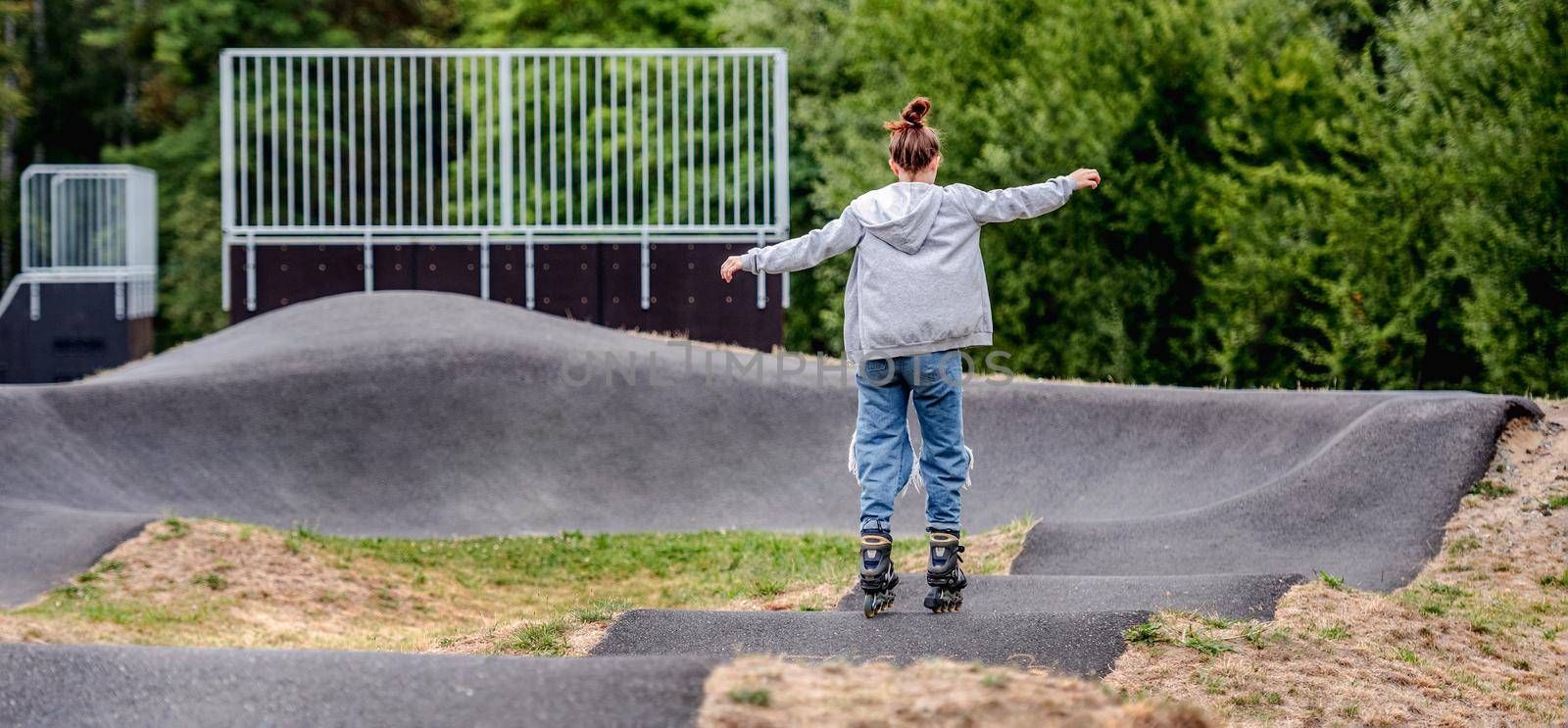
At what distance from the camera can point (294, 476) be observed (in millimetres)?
10430

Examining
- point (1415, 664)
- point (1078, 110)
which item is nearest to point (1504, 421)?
point (1415, 664)

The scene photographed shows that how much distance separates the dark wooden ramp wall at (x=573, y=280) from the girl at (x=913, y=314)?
986 cm

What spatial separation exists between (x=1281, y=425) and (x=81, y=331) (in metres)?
16.3

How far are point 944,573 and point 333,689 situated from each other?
2.45 m

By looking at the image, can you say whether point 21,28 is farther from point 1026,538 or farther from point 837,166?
point 1026,538

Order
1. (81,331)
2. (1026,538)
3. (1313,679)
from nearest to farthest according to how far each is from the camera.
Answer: (1313,679)
(1026,538)
(81,331)

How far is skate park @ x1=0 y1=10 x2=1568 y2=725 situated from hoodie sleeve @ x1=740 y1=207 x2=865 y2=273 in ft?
4.49

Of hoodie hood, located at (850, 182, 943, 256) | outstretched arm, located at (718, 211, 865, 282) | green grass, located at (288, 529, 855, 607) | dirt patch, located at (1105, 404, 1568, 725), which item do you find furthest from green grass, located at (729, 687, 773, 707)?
green grass, located at (288, 529, 855, 607)

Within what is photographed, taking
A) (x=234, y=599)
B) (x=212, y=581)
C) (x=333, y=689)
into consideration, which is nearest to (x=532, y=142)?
(x=212, y=581)

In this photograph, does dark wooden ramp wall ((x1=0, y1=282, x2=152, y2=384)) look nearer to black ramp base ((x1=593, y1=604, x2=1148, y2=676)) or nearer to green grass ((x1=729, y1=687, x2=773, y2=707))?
black ramp base ((x1=593, y1=604, x2=1148, y2=676))

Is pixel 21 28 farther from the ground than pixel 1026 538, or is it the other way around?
pixel 21 28

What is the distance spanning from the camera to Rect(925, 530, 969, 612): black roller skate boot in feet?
16.8

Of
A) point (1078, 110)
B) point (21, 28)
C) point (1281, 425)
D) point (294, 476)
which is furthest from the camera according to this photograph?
point (21, 28)

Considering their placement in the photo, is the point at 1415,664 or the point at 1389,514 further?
the point at 1389,514
